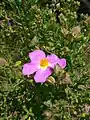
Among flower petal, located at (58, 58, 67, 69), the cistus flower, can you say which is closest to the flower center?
the cistus flower

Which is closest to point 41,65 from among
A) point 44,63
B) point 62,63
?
point 44,63

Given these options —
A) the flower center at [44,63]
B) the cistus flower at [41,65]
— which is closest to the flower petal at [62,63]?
the cistus flower at [41,65]

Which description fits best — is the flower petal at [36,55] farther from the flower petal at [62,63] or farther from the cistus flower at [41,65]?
the flower petal at [62,63]

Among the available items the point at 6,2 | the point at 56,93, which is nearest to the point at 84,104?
the point at 56,93

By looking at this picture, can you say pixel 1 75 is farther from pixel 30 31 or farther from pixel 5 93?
pixel 30 31

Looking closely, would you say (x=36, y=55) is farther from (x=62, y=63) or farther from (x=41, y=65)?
(x=62, y=63)

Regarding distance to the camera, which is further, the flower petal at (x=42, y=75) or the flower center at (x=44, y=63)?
the flower center at (x=44, y=63)

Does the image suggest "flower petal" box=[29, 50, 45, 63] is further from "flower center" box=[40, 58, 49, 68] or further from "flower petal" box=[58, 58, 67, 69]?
"flower petal" box=[58, 58, 67, 69]
